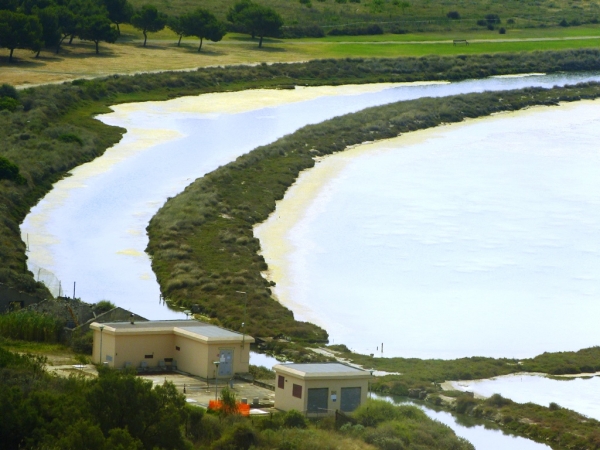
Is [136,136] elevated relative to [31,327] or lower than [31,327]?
elevated

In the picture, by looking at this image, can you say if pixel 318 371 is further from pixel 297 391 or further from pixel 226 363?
pixel 226 363

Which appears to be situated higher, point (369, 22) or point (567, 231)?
point (369, 22)

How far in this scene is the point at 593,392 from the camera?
1372 inches

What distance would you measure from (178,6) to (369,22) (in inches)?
680

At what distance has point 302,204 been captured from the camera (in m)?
56.8

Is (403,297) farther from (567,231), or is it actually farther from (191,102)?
(191,102)

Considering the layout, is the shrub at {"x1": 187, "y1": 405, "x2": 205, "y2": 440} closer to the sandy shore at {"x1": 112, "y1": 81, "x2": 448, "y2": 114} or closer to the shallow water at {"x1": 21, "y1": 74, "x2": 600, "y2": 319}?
the shallow water at {"x1": 21, "y1": 74, "x2": 600, "y2": 319}

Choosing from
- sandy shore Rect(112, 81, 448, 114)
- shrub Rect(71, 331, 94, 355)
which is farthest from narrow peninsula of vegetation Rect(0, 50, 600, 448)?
shrub Rect(71, 331, 94, 355)

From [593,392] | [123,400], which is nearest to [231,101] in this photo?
[593,392]

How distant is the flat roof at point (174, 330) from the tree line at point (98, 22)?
49688mm

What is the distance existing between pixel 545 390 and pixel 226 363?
9.46 m

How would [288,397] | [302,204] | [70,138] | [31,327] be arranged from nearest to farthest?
[288,397] < [31,327] < [302,204] < [70,138]

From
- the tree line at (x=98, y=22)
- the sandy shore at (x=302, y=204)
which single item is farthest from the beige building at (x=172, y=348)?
the tree line at (x=98, y=22)

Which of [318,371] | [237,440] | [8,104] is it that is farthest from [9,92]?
[237,440]
